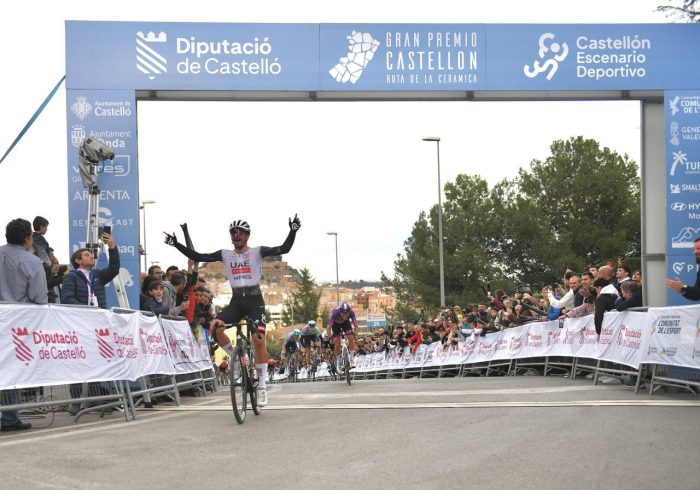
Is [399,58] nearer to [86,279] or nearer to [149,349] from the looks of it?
[149,349]

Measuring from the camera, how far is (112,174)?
56.0 ft

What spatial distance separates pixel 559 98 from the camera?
1844 cm

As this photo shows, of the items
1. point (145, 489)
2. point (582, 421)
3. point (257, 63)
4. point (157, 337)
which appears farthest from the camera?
point (257, 63)

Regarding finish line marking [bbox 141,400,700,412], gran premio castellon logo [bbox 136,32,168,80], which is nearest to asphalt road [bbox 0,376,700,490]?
finish line marking [bbox 141,400,700,412]

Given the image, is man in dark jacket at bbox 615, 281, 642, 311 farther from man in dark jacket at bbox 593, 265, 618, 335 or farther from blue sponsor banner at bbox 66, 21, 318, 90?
blue sponsor banner at bbox 66, 21, 318, 90

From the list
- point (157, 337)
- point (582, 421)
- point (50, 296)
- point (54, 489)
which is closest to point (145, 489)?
point (54, 489)

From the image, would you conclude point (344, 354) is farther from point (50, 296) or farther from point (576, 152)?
point (576, 152)

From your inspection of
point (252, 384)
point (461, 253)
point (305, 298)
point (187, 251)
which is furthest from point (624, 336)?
point (305, 298)

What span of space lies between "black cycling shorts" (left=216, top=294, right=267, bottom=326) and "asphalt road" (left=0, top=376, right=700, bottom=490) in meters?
1.07

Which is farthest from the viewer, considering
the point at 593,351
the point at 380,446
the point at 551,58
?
the point at 551,58

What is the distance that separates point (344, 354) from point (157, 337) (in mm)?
5597

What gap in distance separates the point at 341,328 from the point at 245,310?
292 inches

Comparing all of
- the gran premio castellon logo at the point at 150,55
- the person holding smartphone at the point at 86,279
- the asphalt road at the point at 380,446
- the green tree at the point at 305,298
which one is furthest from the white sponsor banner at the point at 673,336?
the green tree at the point at 305,298

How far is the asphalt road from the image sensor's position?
6.50 metres
